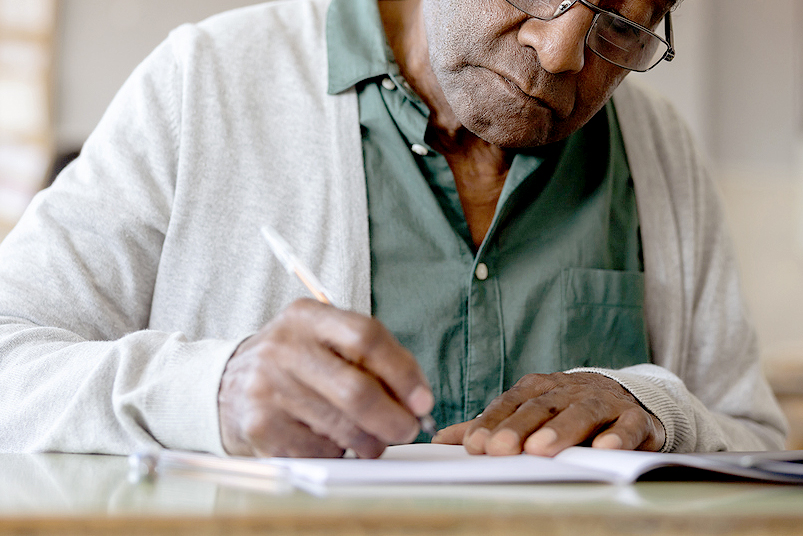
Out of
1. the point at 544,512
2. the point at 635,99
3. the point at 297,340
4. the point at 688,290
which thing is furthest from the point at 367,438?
the point at 635,99

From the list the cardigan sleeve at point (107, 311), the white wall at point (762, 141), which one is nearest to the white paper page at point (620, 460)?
the cardigan sleeve at point (107, 311)

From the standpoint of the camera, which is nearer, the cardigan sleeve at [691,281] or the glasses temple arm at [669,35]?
the glasses temple arm at [669,35]

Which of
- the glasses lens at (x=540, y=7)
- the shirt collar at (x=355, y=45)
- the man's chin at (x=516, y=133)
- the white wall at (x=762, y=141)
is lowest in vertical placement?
the white wall at (x=762, y=141)

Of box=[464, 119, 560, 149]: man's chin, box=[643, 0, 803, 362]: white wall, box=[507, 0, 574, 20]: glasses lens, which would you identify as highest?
box=[507, 0, 574, 20]: glasses lens

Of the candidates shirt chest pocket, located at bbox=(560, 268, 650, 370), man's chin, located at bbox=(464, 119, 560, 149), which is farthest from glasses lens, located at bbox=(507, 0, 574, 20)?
shirt chest pocket, located at bbox=(560, 268, 650, 370)

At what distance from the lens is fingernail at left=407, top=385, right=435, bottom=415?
0.54 metres

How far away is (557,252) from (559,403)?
431mm

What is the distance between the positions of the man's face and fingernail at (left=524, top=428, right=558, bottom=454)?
46 cm

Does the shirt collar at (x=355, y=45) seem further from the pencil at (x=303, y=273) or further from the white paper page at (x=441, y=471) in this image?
the white paper page at (x=441, y=471)

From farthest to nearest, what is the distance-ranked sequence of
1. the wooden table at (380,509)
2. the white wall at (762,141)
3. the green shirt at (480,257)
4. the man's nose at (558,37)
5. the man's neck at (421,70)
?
the white wall at (762,141) < the man's neck at (421,70) < the green shirt at (480,257) < the man's nose at (558,37) < the wooden table at (380,509)

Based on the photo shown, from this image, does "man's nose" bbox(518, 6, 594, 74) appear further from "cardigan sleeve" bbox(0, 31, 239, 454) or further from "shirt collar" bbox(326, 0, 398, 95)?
"cardigan sleeve" bbox(0, 31, 239, 454)

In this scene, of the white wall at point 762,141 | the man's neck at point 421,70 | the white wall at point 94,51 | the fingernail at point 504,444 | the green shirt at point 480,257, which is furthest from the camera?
the white wall at point 762,141

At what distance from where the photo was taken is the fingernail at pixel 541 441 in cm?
64

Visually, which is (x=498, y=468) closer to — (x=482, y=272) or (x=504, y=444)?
(x=504, y=444)
